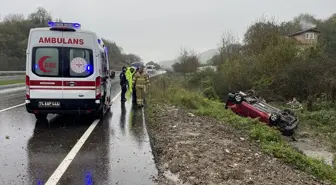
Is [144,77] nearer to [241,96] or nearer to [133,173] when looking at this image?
[241,96]

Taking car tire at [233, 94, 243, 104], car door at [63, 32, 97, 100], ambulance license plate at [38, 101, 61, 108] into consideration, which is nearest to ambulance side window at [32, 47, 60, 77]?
car door at [63, 32, 97, 100]

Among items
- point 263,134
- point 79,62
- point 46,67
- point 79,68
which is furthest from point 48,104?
point 263,134

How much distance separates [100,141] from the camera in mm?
7336

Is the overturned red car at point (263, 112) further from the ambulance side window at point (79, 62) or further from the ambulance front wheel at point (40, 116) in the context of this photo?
the ambulance front wheel at point (40, 116)

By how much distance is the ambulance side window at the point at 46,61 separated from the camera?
8.78m

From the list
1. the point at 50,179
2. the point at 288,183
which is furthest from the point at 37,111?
the point at 288,183

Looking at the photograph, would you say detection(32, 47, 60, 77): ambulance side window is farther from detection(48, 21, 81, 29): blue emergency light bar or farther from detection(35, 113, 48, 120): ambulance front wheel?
detection(35, 113, 48, 120): ambulance front wheel

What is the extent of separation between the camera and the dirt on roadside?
4891 mm

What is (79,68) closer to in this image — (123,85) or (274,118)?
(123,85)

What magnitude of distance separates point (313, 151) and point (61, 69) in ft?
26.9

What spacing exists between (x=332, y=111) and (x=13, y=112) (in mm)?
13818

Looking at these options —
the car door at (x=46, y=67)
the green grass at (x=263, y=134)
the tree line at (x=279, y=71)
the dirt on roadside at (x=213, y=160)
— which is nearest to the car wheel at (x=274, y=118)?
the green grass at (x=263, y=134)

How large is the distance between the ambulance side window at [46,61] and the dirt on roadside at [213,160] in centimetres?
315

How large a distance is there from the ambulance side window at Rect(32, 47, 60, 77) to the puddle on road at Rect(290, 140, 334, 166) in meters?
7.71
